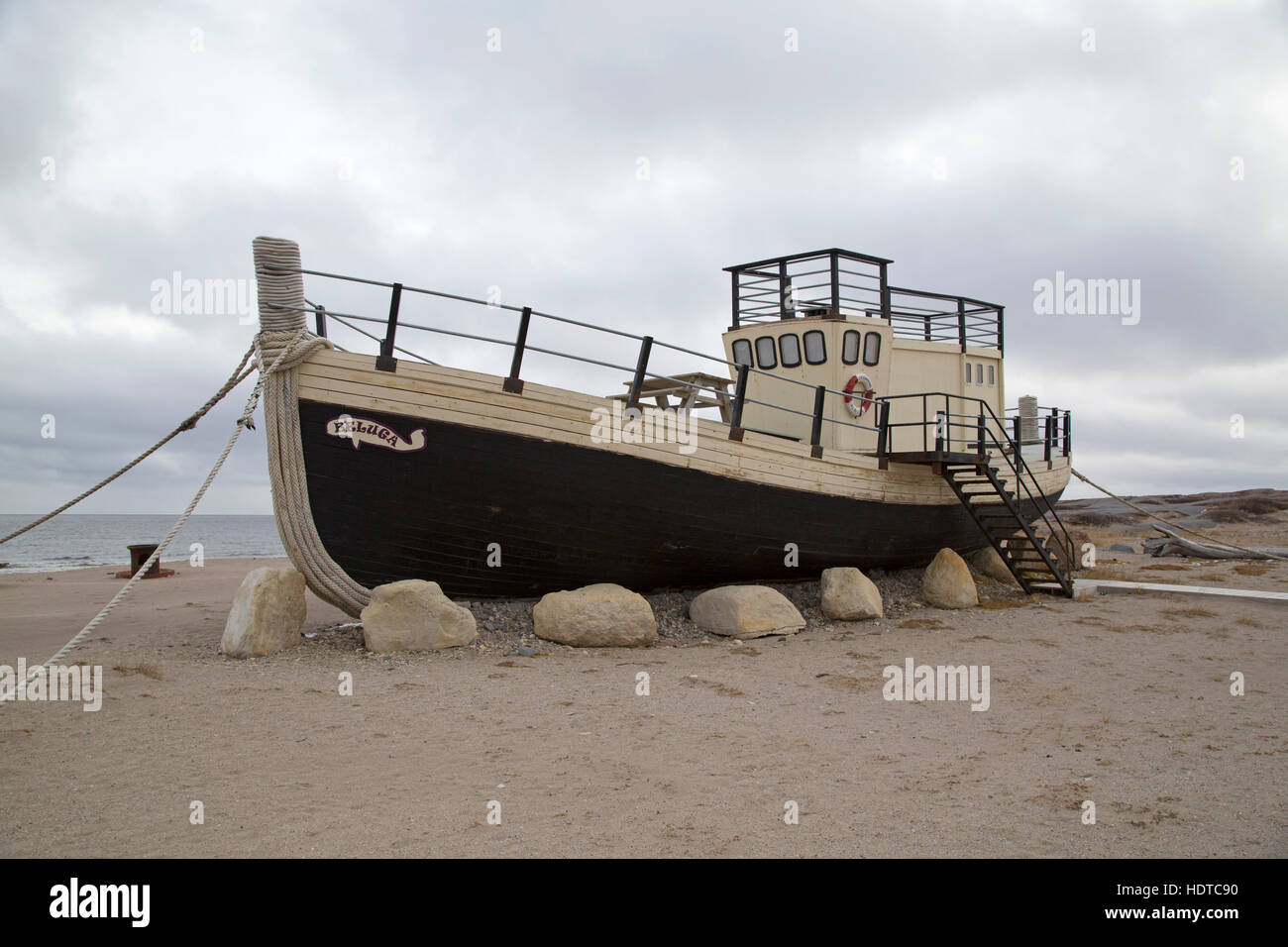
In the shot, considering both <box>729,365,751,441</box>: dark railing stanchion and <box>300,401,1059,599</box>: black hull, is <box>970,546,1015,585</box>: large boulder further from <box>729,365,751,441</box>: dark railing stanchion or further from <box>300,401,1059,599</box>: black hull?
<box>729,365,751,441</box>: dark railing stanchion

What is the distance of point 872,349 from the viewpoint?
45.1ft

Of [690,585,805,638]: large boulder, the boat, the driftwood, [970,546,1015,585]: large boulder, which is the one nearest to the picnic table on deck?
the boat

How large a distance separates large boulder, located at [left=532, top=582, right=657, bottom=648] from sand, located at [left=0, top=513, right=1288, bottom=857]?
25 cm

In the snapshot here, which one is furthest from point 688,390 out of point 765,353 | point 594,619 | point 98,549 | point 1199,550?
point 98,549

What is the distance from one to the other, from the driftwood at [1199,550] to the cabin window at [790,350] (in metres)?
11.9

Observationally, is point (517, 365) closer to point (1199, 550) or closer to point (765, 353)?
point (765, 353)

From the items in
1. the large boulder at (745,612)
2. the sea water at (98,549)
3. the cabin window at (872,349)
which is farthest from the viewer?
the sea water at (98,549)

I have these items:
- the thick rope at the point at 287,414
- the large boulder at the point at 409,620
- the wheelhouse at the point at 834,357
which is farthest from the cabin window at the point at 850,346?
the thick rope at the point at 287,414

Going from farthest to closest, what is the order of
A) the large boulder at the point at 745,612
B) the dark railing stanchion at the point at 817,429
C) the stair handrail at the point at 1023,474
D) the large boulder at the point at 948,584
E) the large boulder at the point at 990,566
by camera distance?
the large boulder at the point at 990,566
the stair handrail at the point at 1023,474
the large boulder at the point at 948,584
the dark railing stanchion at the point at 817,429
the large boulder at the point at 745,612

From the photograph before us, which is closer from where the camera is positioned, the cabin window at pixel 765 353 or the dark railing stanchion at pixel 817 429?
the dark railing stanchion at pixel 817 429

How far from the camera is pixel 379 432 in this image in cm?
841

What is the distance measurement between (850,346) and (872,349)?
1.52 ft

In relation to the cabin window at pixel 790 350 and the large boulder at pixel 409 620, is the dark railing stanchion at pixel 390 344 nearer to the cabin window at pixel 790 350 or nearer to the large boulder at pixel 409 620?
the large boulder at pixel 409 620

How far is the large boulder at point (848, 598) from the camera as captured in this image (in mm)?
11102
